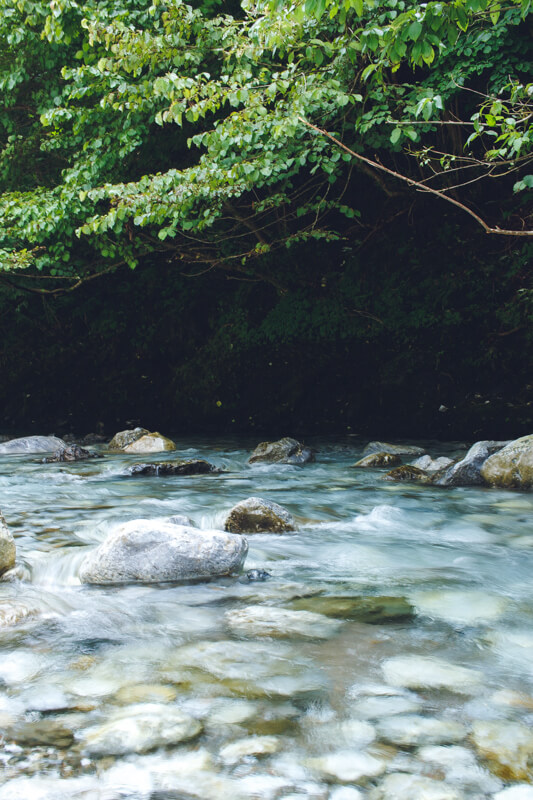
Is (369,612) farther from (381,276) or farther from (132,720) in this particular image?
(381,276)

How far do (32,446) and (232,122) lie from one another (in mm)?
5175

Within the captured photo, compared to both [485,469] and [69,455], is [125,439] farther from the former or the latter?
[485,469]

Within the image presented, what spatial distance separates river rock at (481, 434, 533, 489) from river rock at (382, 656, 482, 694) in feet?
12.5

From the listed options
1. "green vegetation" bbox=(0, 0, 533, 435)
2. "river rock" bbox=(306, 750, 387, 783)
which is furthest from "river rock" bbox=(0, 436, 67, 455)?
"river rock" bbox=(306, 750, 387, 783)

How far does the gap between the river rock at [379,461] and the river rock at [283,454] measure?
2.27 ft

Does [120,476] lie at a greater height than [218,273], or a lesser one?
lesser

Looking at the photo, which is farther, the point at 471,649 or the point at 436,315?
the point at 436,315

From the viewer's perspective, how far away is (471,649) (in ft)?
7.06

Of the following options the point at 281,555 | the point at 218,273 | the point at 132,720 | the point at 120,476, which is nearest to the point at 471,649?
the point at 132,720

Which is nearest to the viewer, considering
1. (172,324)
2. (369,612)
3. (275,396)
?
(369,612)

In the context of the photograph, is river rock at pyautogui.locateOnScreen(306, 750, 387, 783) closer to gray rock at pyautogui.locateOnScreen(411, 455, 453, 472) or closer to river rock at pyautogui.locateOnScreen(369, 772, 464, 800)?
river rock at pyautogui.locateOnScreen(369, 772, 464, 800)

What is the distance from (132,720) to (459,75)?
6786 mm

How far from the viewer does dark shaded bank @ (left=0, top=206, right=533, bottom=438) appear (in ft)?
28.9

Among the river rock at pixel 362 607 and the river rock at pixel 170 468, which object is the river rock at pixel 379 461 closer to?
the river rock at pixel 170 468
